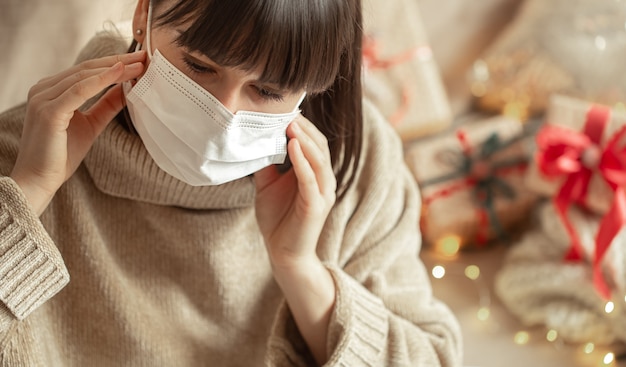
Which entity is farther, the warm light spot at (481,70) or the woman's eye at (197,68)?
the warm light spot at (481,70)

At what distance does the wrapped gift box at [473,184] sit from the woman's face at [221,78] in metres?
0.72

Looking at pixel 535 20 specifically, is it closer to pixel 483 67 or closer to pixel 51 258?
pixel 483 67

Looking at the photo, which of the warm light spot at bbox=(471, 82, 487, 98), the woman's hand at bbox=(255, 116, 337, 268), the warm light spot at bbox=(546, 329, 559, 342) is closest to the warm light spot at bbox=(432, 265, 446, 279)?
the warm light spot at bbox=(546, 329, 559, 342)

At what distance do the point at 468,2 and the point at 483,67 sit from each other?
0.51 feet

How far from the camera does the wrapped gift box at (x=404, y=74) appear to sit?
5.22 ft

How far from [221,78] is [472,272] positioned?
85 cm

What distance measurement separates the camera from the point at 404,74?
63.5 inches

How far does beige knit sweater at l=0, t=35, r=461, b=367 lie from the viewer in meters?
0.96

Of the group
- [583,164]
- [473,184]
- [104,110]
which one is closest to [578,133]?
[583,164]

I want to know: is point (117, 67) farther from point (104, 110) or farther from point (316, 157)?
point (316, 157)

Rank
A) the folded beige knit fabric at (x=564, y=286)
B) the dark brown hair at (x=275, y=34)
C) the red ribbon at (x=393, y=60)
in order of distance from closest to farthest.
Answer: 1. the dark brown hair at (x=275, y=34)
2. the folded beige knit fabric at (x=564, y=286)
3. the red ribbon at (x=393, y=60)

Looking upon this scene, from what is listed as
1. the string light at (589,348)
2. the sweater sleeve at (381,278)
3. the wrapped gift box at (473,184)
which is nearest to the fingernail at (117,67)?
the sweater sleeve at (381,278)

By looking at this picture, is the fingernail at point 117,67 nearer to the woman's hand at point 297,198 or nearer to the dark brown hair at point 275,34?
the dark brown hair at point 275,34

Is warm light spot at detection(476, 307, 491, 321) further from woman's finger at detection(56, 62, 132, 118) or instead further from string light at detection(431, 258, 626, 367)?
woman's finger at detection(56, 62, 132, 118)
